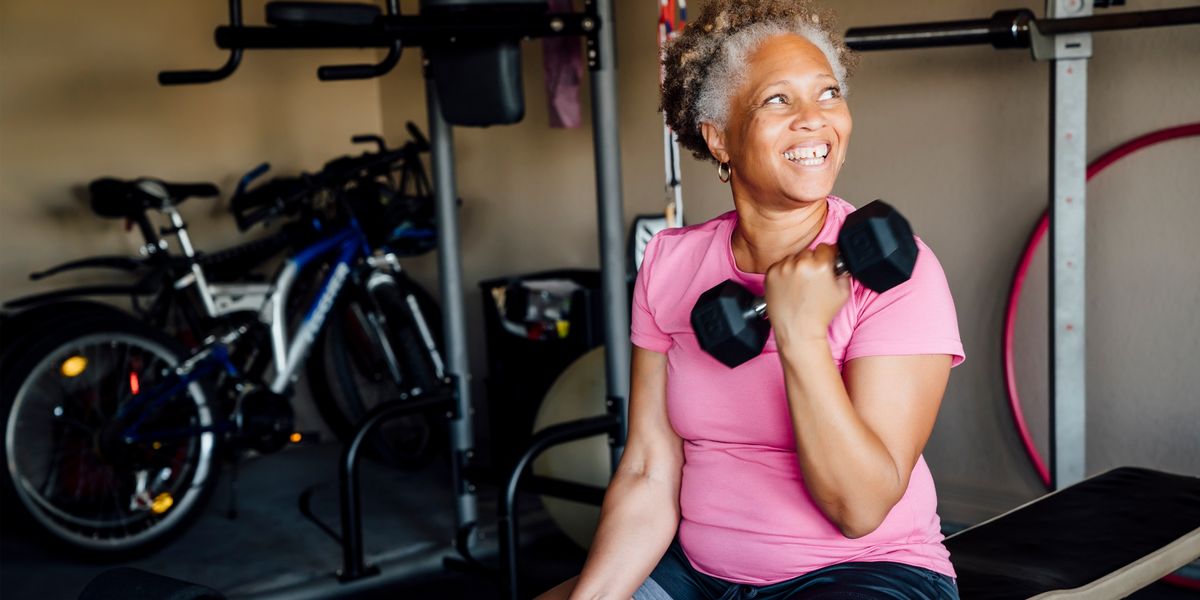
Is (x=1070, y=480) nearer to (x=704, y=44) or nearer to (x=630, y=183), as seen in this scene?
(x=704, y=44)

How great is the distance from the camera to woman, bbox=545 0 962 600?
4.23 ft

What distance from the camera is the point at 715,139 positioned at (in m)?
1.59

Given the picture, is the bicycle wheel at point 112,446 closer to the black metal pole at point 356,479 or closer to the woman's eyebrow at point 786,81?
the black metal pole at point 356,479

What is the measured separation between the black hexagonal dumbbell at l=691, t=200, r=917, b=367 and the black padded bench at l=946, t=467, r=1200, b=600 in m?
0.65

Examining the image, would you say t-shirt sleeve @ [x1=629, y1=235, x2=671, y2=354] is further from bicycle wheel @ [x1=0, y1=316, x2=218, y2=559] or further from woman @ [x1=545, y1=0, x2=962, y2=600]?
bicycle wheel @ [x1=0, y1=316, x2=218, y2=559]

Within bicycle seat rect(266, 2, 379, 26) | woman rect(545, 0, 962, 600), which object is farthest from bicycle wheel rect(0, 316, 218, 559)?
woman rect(545, 0, 962, 600)

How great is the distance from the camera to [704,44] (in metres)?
1.57

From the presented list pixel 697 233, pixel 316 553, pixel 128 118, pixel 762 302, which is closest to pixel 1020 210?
pixel 697 233

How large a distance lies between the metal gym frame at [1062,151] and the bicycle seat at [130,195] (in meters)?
2.31

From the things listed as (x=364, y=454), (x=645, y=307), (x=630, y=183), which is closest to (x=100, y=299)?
(x=364, y=454)

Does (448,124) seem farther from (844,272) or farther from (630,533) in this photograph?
(844,272)

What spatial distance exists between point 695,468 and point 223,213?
341 centimetres

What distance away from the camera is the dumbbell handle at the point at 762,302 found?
1.23 metres

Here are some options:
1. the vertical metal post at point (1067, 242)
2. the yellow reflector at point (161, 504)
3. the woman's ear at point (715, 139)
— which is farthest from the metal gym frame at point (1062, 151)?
the yellow reflector at point (161, 504)
